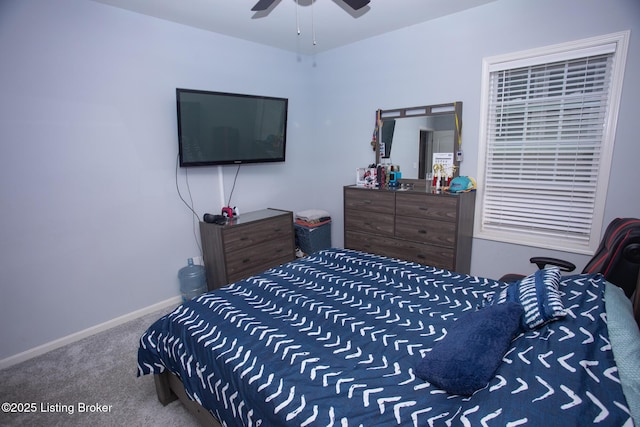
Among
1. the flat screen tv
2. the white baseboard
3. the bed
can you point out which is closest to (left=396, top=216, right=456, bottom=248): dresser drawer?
the bed

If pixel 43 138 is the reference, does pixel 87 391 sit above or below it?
below

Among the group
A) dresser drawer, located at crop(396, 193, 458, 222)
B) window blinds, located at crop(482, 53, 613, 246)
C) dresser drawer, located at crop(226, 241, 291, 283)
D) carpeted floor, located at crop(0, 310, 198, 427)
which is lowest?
carpeted floor, located at crop(0, 310, 198, 427)

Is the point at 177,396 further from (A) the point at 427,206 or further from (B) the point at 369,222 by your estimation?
(A) the point at 427,206

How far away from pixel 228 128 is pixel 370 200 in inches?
63.8

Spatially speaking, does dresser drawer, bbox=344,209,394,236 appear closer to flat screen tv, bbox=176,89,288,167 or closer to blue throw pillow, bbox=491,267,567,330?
flat screen tv, bbox=176,89,288,167

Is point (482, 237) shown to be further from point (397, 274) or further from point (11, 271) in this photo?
point (11, 271)

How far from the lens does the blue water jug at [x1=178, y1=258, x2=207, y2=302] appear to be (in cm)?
315

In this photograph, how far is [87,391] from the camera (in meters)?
2.02

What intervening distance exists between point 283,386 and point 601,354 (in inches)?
44.6

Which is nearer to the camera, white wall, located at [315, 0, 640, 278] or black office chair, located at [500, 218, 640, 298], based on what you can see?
black office chair, located at [500, 218, 640, 298]

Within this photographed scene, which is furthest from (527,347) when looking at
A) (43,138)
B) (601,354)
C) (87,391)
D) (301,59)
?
(301,59)

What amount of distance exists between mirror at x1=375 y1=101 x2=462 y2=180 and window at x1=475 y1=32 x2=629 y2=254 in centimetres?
28

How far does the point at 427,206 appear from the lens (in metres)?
2.86

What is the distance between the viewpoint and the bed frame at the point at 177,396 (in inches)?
61.8
